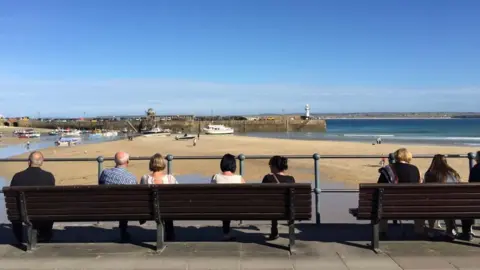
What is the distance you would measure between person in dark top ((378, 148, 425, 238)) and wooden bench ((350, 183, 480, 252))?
0.68m

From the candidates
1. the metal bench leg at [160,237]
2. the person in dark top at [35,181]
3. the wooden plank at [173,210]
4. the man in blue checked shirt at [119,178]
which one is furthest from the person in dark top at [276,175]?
the person in dark top at [35,181]

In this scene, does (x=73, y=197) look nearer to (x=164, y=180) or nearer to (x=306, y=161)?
(x=164, y=180)

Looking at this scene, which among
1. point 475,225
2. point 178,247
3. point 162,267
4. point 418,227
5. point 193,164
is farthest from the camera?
point 193,164

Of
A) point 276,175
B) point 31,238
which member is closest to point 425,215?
point 276,175

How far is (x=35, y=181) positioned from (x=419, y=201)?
4.83 metres

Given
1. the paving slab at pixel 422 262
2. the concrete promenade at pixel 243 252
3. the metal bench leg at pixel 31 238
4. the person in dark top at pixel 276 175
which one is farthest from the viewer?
the person in dark top at pixel 276 175

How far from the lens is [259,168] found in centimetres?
→ 2227

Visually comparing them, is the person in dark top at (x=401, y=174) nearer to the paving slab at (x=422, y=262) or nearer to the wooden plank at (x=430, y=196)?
the wooden plank at (x=430, y=196)

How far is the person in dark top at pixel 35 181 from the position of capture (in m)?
6.00

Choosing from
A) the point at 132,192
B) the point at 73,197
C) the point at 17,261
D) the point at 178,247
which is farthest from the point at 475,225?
the point at 17,261

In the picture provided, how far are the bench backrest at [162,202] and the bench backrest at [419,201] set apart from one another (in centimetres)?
73

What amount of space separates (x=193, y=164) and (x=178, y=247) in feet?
59.7

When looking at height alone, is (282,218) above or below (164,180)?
below

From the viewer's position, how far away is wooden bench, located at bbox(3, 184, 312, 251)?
5.38 meters
